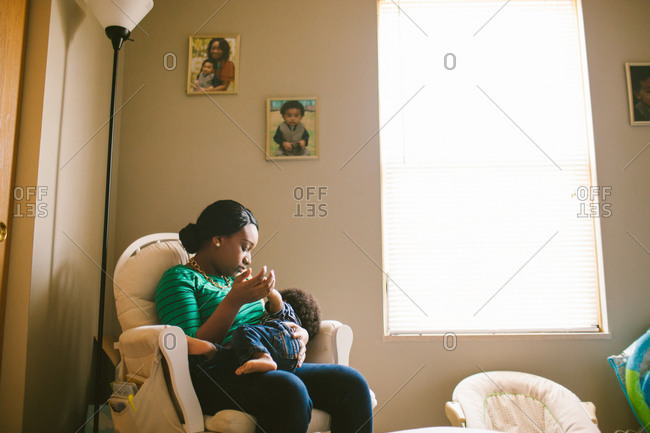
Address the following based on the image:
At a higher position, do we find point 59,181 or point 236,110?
point 236,110

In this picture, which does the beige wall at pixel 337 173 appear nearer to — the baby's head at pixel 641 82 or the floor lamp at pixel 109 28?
the baby's head at pixel 641 82

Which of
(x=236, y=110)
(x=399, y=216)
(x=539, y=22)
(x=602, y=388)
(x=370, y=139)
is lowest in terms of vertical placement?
(x=602, y=388)

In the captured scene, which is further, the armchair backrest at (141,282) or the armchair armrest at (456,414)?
the armchair armrest at (456,414)

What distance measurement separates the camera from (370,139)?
2416 millimetres

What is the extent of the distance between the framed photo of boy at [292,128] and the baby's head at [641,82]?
1708mm

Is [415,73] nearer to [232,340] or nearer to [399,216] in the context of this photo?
[399,216]

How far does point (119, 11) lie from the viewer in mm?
1908

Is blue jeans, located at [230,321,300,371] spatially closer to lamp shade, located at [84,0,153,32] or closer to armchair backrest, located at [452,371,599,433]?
armchair backrest, located at [452,371,599,433]

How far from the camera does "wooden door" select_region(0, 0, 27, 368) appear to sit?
1.64 m

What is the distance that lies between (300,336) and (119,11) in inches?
59.8

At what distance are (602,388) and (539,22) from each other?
1.96 metres

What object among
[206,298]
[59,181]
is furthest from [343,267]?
[59,181]

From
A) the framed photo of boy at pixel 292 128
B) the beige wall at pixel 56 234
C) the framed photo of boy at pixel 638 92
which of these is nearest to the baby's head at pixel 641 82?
the framed photo of boy at pixel 638 92

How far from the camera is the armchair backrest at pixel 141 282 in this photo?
1.64m
